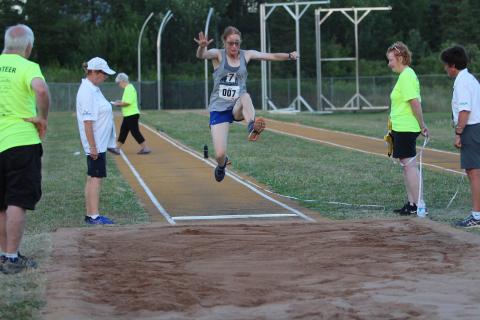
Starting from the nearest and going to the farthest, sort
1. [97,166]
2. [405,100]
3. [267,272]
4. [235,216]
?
[267,272] → [97,166] → [405,100] → [235,216]

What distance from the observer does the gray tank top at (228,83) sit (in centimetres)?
1135

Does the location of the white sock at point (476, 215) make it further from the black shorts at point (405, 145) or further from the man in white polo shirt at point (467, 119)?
the black shorts at point (405, 145)

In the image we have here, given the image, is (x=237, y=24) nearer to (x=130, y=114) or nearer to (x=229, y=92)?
(x=130, y=114)

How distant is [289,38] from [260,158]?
5847 centimetres

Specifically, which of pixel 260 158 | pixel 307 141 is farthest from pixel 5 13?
pixel 260 158

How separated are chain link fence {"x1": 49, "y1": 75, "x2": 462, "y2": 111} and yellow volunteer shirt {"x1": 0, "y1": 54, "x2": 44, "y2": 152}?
46.0m

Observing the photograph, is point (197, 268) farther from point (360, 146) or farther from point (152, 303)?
point (360, 146)

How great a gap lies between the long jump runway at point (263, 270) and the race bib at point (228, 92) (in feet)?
5.24

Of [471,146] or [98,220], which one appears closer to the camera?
[471,146]

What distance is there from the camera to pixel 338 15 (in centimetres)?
7888

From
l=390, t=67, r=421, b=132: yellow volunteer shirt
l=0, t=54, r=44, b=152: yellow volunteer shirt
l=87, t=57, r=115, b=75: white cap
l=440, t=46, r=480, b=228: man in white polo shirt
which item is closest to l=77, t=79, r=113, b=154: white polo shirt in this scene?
l=87, t=57, r=115, b=75: white cap

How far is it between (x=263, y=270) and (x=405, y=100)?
4203 millimetres

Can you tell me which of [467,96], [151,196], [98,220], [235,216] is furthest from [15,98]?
[151,196]

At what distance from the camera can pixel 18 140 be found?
8.09m
